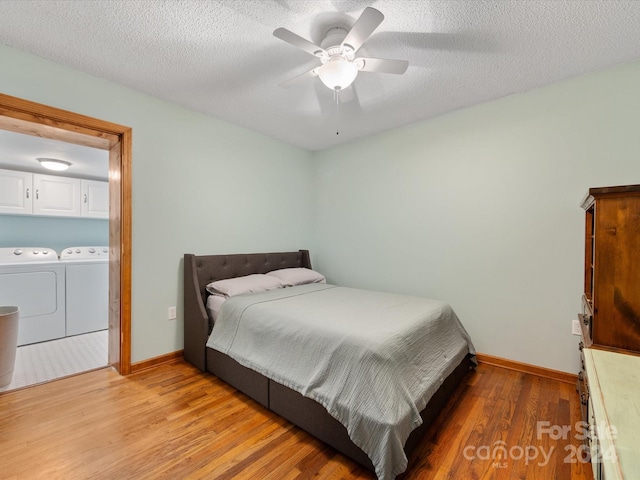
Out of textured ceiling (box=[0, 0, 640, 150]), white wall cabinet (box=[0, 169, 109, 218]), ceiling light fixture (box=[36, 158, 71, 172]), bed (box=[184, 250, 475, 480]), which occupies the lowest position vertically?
bed (box=[184, 250, 475, 480])

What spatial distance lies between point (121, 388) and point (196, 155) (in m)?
2.05

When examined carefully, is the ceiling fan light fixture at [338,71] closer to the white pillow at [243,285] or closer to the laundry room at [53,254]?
the white pillow at [243,285]

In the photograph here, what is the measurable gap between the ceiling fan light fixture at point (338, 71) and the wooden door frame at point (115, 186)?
68.0 inches

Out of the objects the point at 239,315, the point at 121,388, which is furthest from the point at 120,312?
the point at 239,315

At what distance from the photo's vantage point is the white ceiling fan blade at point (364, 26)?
1.28 metres

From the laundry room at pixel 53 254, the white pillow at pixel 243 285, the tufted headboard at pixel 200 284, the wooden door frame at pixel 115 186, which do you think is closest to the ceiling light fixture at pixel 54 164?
the laundry room at pixel 53 254

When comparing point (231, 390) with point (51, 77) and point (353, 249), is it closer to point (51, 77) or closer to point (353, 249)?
point (353, 249)

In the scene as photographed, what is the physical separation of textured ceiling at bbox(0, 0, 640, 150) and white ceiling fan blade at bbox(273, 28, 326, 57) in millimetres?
208

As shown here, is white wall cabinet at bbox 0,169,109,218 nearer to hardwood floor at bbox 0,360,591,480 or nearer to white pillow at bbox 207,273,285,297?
hardwood floor at bbox 0,360,591,480

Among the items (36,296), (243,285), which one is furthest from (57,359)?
(243,285)

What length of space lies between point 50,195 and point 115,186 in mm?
2307

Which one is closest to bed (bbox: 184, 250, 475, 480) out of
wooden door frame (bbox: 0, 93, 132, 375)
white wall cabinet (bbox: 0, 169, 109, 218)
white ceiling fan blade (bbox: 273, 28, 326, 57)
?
wooden door frame (bbox: 0, 93, 132, 375)

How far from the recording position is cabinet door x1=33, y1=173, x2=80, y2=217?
3.73 meters

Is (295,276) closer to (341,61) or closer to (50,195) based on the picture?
(341,61)
